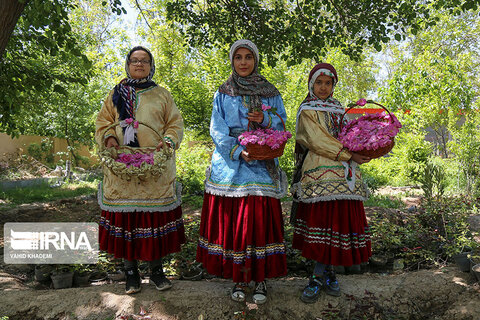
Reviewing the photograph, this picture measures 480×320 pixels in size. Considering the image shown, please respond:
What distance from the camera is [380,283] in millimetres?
3025

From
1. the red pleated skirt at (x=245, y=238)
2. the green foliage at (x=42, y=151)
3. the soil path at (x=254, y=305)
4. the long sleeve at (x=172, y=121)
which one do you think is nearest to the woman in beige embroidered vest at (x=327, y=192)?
the soil path at (x=254, y=305)

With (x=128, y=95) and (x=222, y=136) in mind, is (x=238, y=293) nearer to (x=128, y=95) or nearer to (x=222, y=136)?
(x=222, y=136)

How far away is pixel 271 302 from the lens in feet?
8.87

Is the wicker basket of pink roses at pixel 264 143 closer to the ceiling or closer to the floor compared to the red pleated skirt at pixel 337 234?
closer to the ceiling

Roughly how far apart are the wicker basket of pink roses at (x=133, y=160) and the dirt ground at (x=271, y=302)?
104 centimetres

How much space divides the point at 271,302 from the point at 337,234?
2.50 ft

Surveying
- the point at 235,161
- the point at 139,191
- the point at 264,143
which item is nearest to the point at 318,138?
the point at 264,143

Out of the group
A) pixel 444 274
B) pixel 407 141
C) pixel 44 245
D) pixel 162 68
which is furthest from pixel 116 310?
pixel 162 68

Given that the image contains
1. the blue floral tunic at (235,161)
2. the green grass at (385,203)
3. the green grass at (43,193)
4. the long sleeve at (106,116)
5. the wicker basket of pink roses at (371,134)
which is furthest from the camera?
the green grass at (43,193)

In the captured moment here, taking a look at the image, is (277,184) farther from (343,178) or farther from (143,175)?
(143,175)

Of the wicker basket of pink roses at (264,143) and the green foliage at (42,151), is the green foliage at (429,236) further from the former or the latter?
the green foliage at (42,151)

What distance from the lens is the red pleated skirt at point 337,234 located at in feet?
8.67

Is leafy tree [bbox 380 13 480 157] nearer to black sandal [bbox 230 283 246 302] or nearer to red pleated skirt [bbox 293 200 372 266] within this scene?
red pleated skirt [bbox 293 200 372 266]

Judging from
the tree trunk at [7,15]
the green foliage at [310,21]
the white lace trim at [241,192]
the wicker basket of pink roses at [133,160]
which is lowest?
the white lace trim at [241,192]
